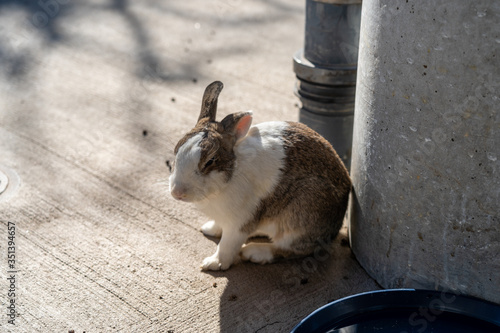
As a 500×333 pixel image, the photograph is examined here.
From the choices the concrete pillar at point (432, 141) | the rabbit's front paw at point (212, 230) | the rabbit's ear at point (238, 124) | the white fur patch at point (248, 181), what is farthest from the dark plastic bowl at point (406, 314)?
the rabbit's front paw at point (212, 230)

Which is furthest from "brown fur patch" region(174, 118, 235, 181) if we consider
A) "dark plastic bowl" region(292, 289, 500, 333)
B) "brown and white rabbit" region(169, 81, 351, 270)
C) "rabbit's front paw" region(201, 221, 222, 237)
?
"dark plastic bowl" region(292, 289, 500, 333)

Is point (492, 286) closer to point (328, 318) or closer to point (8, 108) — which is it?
point (328, 318)

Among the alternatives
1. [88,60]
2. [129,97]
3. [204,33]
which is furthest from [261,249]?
[204,33]

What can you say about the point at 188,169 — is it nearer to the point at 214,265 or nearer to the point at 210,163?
the point at 210,163

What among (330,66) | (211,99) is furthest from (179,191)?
(330,66)

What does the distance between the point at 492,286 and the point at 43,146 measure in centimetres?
337

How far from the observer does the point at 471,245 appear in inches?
109

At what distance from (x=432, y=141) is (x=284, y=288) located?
3.84ft

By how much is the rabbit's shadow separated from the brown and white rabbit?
0.25 ft

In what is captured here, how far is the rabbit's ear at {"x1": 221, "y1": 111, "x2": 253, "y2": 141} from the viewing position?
3193 mm

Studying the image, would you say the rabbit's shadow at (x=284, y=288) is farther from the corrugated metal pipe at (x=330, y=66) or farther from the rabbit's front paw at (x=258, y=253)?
the corrugated metal pipe at (x=330, y=66)

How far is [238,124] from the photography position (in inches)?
126

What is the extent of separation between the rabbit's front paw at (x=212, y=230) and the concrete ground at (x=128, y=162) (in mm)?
49

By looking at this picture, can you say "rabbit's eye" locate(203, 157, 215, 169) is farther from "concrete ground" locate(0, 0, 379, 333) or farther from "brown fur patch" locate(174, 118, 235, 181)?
"concrete ground" locate(0, 0, 379, 333)
